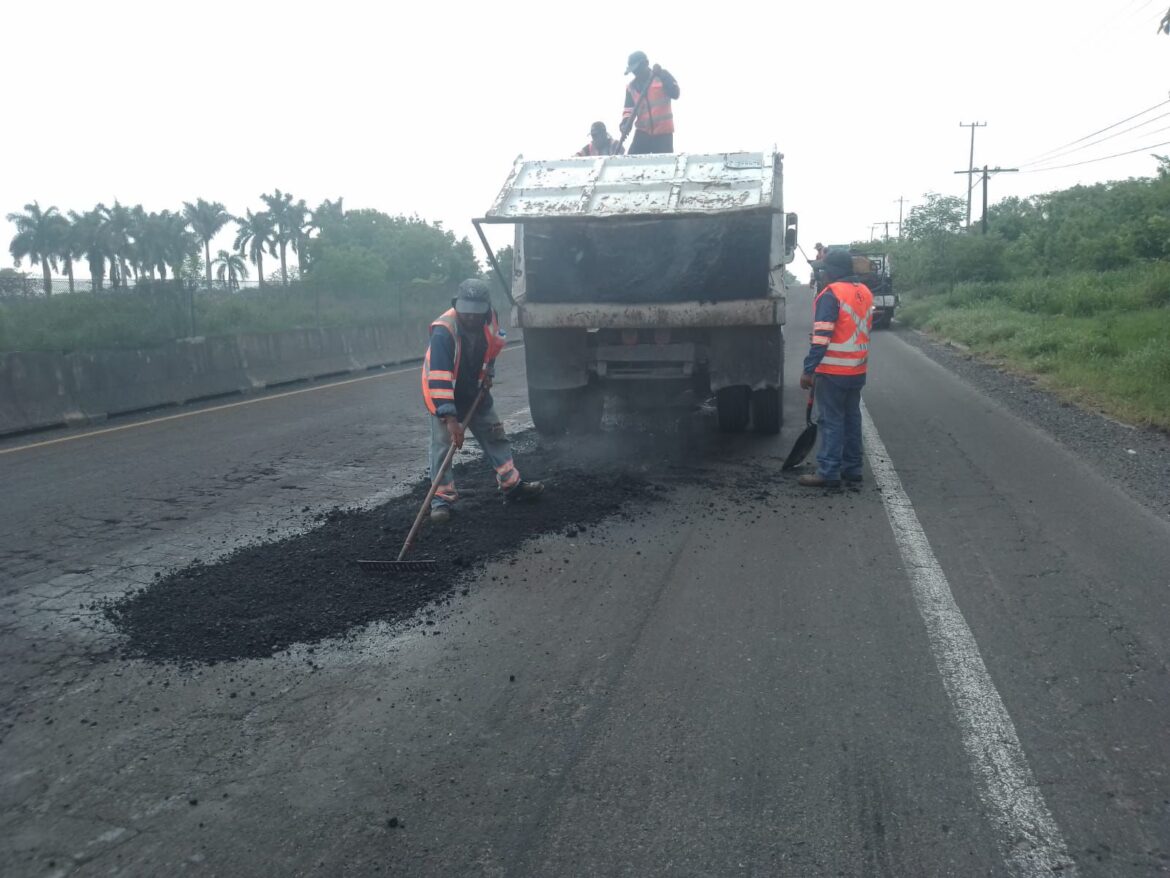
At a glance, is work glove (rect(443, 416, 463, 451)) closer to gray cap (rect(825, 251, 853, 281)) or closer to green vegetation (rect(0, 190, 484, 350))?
gray cap (rect(825, 251, 853, 281))

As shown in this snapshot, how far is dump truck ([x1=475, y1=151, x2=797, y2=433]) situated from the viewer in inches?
329

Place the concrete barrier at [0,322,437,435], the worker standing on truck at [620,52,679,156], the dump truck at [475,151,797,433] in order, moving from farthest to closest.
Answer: the concrete barrier at [0,322,437,435]
the worker standing on truck at [620,52,679,156]
the dump truck at [475,151,797,433]

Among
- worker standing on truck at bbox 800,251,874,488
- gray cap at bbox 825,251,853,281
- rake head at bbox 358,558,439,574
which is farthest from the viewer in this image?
gray cap at bbox 825,251,853,281

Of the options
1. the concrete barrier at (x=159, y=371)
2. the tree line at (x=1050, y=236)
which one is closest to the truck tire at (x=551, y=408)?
the concrete barrier at (x=159, y=371)

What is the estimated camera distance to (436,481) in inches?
245

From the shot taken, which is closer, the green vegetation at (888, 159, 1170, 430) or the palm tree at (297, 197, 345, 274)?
the green vegetation at (888, 159, 1170, 430)

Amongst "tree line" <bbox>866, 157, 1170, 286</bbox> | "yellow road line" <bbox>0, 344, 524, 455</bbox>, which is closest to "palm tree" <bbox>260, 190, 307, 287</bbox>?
"tree line" <bbox>866, 157, 1170, 286</bbox>

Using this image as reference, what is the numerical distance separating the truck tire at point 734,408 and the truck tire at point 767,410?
0.07 meters

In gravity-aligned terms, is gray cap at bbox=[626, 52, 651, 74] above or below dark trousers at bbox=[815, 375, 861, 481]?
above

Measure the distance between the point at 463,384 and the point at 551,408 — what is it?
2.68m

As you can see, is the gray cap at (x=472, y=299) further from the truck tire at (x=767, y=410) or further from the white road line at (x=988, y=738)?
the truck tire at (x=767, y=410)

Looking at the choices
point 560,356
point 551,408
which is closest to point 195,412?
point 551,408

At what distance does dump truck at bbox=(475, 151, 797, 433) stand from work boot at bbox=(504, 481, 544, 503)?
2230 millimetres

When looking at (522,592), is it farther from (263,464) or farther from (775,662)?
(263,464)
